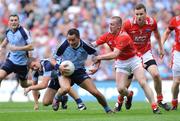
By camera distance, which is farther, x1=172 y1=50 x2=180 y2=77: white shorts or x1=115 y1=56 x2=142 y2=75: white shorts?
x1=172 y1=50 x2=180 y2=77: white shorts

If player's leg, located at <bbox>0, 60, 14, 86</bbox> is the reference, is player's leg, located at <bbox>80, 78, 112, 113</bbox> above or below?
below

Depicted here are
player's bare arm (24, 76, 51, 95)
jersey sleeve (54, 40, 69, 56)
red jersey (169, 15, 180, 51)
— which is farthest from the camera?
player's bare arm (24, 76, 51, 95)

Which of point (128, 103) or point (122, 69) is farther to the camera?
point (128, 103)

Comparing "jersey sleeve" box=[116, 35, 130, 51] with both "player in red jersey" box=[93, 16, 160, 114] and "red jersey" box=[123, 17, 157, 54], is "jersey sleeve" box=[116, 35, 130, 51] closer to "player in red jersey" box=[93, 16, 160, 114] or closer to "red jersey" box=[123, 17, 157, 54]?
"player in red jersey" box=[93, 16, 160, 114]

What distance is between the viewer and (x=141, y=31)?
17375 millimetres

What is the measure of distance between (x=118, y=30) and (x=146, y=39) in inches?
29.7

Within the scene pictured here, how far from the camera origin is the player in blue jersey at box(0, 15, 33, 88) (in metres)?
19.7

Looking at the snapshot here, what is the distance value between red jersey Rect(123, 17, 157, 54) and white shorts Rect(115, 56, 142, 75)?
2.89ft

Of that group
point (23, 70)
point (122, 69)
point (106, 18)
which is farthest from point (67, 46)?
point (106, 18)

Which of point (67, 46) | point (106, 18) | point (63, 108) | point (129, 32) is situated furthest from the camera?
point (106, 18)

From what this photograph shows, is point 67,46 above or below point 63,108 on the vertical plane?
above

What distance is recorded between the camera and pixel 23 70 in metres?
20.6

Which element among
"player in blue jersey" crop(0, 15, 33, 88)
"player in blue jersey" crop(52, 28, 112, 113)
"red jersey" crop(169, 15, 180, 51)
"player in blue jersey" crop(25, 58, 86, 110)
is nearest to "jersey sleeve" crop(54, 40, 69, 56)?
"player in blue jersey" crop(52, 28, 112, 113)

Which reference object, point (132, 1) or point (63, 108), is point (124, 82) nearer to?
point (63, 108)
